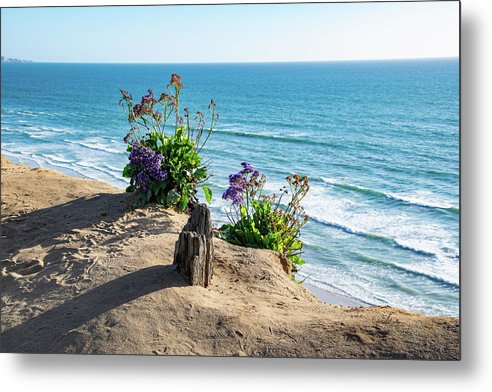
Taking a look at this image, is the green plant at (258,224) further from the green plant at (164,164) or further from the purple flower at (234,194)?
the green plant at (164,164)

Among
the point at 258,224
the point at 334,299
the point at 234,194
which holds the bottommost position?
the point at 334,299

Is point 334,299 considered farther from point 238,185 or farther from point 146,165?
point 146,165

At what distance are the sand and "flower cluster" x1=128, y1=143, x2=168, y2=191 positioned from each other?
0.65m

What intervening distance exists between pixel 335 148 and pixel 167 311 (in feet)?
35.7

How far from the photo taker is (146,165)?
7.26 meters

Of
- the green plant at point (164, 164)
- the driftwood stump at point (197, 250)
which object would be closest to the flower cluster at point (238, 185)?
the green plant at point (164, 164)

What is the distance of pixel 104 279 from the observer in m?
5.88

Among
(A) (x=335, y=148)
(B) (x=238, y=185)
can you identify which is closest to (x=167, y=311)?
(B) (x=238, y=185)

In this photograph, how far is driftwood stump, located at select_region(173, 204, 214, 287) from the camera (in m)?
5.61

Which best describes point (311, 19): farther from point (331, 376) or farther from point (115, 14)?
point (331, 376)

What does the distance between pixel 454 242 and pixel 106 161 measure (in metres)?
8.16

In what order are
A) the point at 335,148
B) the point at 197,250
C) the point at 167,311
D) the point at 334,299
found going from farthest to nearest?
the point at 335,148 < the point at 334,299 < the point at 197,250 < the point at 167,311

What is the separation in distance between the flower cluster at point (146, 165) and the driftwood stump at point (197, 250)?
1.56 meters

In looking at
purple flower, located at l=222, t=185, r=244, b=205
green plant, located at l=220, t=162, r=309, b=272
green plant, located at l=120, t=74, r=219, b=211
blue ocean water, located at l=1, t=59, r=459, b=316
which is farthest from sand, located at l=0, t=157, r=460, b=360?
blue ocean water, located at l=1, t=59, r=459, b=316
